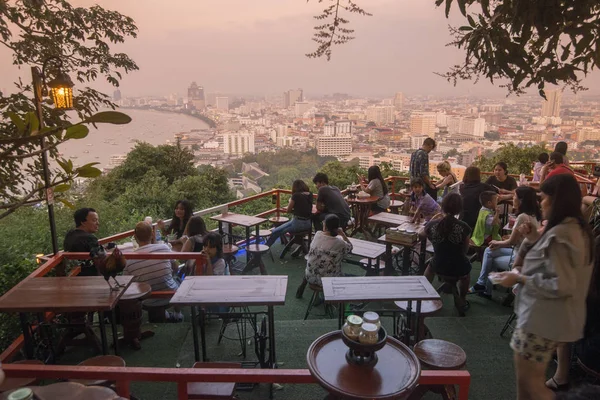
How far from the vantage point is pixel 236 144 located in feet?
98.6

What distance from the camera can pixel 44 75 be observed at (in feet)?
11.8

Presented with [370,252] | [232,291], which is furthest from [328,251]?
[232,291]

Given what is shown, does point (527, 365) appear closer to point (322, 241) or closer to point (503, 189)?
point (322, 241)

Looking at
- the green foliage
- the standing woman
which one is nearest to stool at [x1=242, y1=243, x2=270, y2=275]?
the standing woman

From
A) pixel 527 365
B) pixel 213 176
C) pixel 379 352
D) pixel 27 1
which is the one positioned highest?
pixel 27 1

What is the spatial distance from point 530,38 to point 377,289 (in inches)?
72.1

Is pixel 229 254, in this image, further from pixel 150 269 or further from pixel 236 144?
pixel 236 144

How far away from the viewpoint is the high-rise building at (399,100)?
34.8m

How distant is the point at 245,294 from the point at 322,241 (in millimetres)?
1332

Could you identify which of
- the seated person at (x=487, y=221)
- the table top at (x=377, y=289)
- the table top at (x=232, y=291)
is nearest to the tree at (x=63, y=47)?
the table top at (x=232, y=291)

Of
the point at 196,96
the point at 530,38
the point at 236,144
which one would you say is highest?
the point at 196,96

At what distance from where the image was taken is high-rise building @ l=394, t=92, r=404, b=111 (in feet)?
114

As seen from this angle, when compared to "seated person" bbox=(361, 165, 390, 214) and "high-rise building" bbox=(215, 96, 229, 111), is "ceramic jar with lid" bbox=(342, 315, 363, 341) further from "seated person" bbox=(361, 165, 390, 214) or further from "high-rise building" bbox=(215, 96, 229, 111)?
"high-rise building" bbox=(215, 96, 229, 111)

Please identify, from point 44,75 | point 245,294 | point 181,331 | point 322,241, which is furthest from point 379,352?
point 44,75
